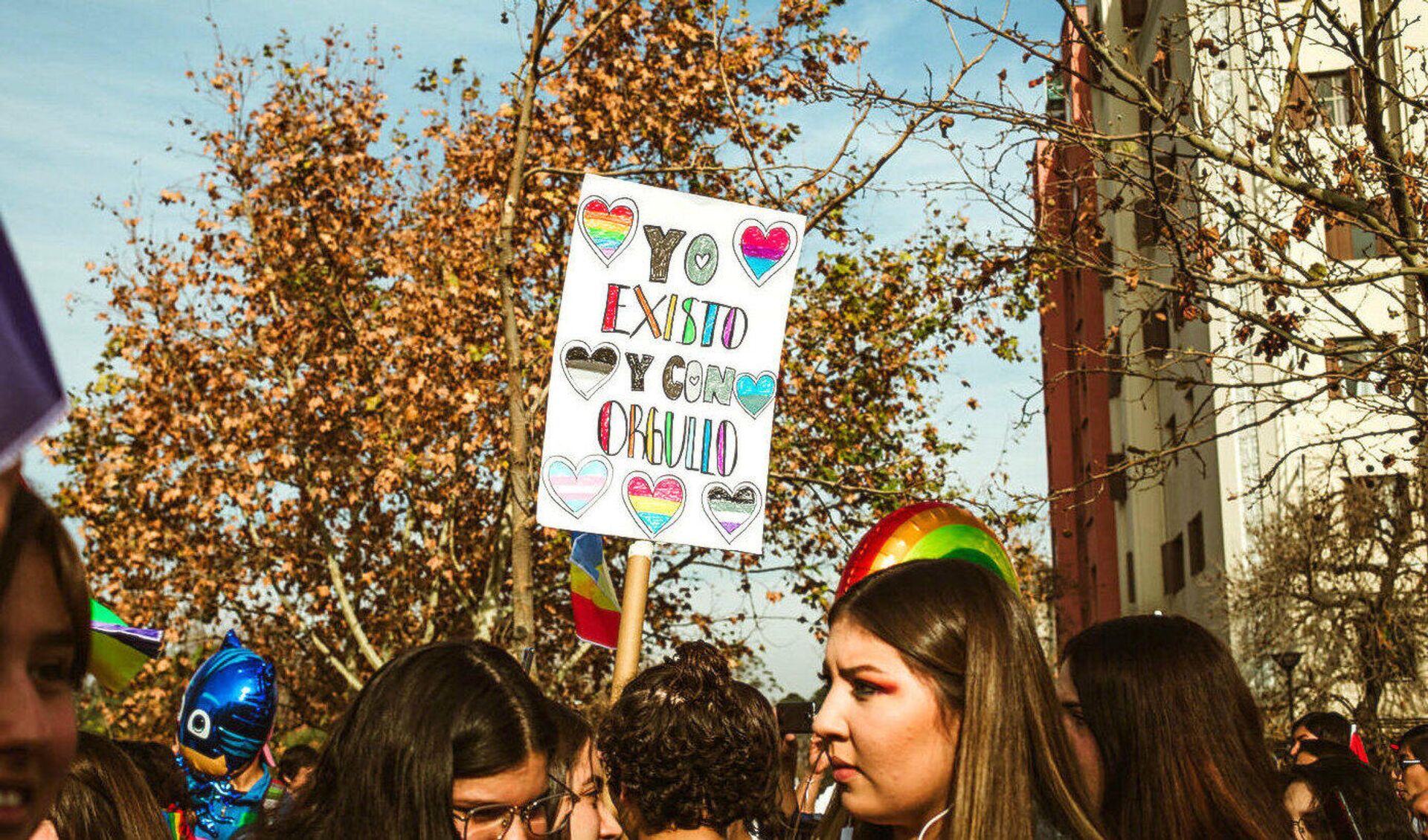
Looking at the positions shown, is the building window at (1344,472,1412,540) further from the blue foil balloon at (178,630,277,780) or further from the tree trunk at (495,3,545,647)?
the blue foil balloon at (178,630,277,780)

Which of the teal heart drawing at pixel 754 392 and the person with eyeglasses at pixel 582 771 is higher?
the teal heart drawing at pixel 754 392

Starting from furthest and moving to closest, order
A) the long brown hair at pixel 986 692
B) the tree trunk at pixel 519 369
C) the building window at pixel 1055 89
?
1. the tree trunk at pixel 519 369
2. the building window at pixel 1055 89
3. the long brown hair at pixel 986 692

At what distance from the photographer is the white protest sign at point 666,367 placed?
536 centimetres

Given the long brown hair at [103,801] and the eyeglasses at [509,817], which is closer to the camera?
the eyeglasses at [509,817]

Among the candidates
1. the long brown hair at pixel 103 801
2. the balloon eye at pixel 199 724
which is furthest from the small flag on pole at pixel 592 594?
the long brown hair at pixel 103 801

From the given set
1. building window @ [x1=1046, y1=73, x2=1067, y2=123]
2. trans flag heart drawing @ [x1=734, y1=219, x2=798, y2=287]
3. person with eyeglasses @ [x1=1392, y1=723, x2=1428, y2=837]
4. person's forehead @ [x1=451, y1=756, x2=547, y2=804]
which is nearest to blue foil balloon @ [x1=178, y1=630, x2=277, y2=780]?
trans flag heart drawing @ [x1=734, y1=219, x2=798, y2=287]

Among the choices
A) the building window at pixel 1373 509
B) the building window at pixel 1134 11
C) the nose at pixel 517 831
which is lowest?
the nose at pixel 517 831

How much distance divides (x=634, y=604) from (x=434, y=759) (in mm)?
2995

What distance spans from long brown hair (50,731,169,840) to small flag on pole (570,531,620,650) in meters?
3.19

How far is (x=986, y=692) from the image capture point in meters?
2.53

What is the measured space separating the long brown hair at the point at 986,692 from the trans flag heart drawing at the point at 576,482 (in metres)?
2.72

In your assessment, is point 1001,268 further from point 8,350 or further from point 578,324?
point 8,350

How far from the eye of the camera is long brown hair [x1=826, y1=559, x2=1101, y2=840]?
2490 mm

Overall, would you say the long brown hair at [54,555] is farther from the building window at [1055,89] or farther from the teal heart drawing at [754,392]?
the building window at [1055,89]
